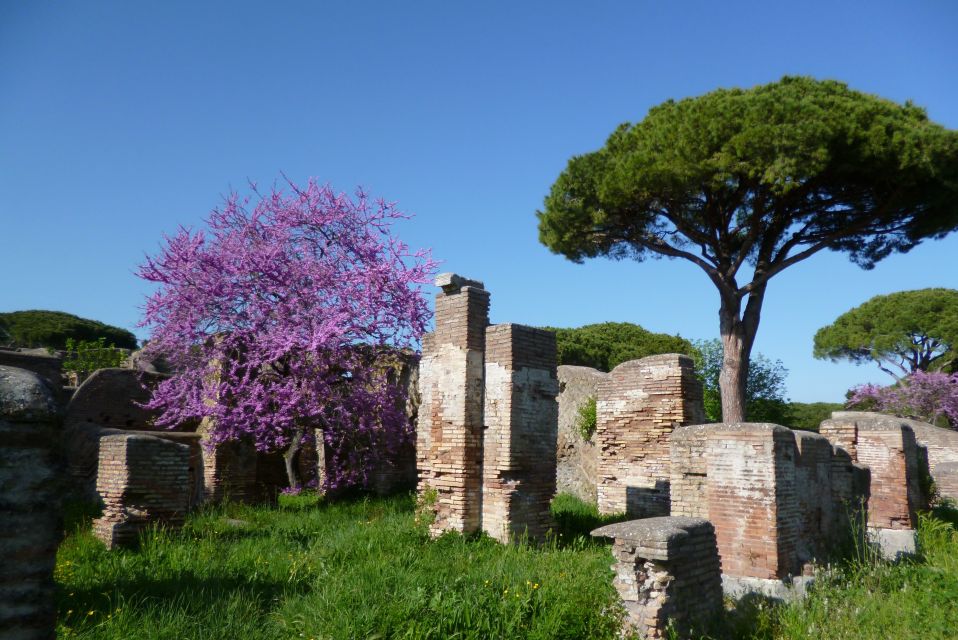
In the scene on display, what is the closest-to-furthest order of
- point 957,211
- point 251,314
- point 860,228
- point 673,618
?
point 673,618
point 251,314
point 957,211
point 860,228

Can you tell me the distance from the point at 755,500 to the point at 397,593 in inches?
135

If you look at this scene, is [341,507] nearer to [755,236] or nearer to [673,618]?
[673,618]

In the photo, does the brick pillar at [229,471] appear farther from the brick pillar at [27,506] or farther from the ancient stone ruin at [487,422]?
the brick pillar at [27,506]

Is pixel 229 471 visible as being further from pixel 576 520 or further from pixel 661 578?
pixel 661 578

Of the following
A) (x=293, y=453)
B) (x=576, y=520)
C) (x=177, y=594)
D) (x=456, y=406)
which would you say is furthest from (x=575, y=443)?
(x=177, y=594)

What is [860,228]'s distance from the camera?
48.1 ft

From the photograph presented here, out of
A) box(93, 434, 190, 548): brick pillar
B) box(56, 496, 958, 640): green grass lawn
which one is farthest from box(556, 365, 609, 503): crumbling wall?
box(93, 434, 190, 548): brick pillar

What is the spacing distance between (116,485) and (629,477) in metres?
7.48

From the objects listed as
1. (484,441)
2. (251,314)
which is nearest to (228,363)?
(251,314)

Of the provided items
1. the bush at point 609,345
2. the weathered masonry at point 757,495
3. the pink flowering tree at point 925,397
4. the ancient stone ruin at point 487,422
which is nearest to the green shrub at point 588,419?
the ancient stone ruin at point 487,422

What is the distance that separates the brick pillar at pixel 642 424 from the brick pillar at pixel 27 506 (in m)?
8.57

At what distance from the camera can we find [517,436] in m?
7.67

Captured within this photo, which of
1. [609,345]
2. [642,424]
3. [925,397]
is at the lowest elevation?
[642,424]

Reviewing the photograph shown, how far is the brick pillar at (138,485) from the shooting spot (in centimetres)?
678
